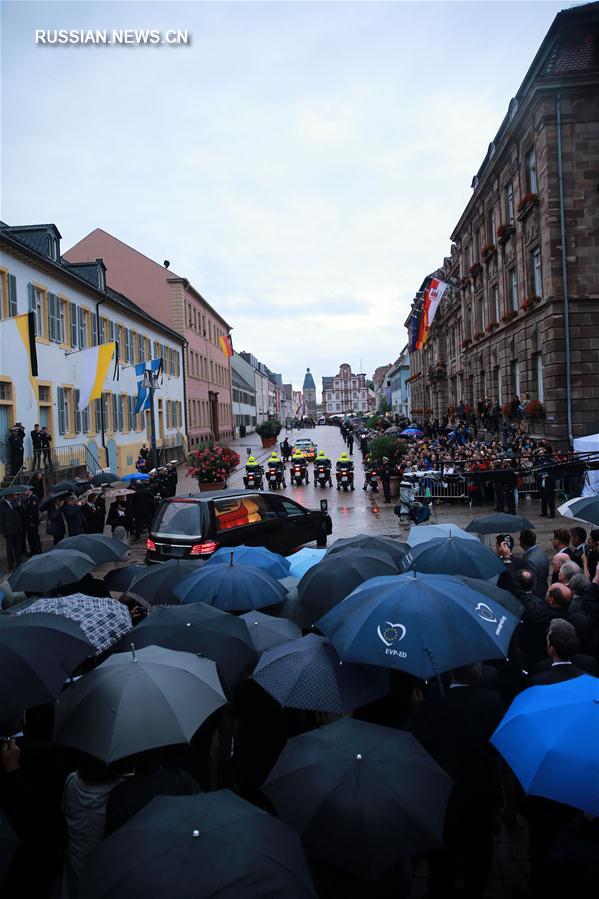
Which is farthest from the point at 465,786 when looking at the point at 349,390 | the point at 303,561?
the point at 349,390

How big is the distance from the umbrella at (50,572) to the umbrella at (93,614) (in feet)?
5.25

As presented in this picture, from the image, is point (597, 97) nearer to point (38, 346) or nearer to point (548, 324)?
point (548, 324)

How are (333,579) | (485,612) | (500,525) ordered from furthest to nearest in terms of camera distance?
(500,525) → (333,579) → (485,612)

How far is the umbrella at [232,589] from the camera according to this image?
6633mm

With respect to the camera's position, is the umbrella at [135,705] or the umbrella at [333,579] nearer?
the umbrella at [135,705]

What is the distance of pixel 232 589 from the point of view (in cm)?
669

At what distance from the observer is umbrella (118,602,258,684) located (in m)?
5.14

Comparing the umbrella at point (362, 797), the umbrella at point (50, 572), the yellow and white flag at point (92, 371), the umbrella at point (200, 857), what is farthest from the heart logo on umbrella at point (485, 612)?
the yellow and white flag at point (92, 371)

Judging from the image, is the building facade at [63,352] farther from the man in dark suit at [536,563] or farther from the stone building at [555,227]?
the stone building at [555,227]

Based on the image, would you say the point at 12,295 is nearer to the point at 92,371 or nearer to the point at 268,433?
the point at 92,371

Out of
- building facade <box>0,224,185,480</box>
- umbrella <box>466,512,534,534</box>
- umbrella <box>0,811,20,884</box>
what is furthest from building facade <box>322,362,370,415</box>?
umbrella <box>0,811,20,884</box>

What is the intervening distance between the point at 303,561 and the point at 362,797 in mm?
5479

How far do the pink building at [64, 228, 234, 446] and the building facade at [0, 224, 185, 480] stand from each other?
9.02 meters

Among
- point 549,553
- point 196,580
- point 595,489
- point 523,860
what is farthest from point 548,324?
point 523,860
